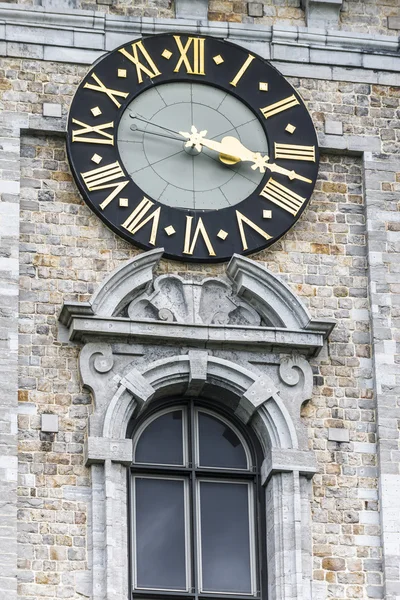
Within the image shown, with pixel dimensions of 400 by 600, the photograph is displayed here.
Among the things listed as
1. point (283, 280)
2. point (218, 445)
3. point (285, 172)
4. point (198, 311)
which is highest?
point (285, 172)

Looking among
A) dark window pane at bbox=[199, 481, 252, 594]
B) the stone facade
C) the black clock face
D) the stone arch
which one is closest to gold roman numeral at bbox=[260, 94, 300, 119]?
the black clock face

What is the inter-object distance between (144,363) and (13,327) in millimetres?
1368

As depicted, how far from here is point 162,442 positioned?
30.6 metres

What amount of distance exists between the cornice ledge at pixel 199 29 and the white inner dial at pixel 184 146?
72 cm

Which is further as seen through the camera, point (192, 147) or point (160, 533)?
point (192, 147)

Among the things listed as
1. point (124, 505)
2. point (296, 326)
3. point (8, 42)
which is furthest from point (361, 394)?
point (8, 42)

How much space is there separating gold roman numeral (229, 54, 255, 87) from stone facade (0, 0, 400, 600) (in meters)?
0.24

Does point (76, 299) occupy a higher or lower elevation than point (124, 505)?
higher

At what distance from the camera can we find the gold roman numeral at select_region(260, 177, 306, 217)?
31.6 m

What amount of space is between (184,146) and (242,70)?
1162 millimetres

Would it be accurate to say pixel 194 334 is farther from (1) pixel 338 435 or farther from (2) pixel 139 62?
(2) pixel 139 62

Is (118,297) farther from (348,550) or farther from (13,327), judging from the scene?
(348,550)

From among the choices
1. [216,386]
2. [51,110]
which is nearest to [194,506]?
[216,386]

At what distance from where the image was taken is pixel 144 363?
100 feet
